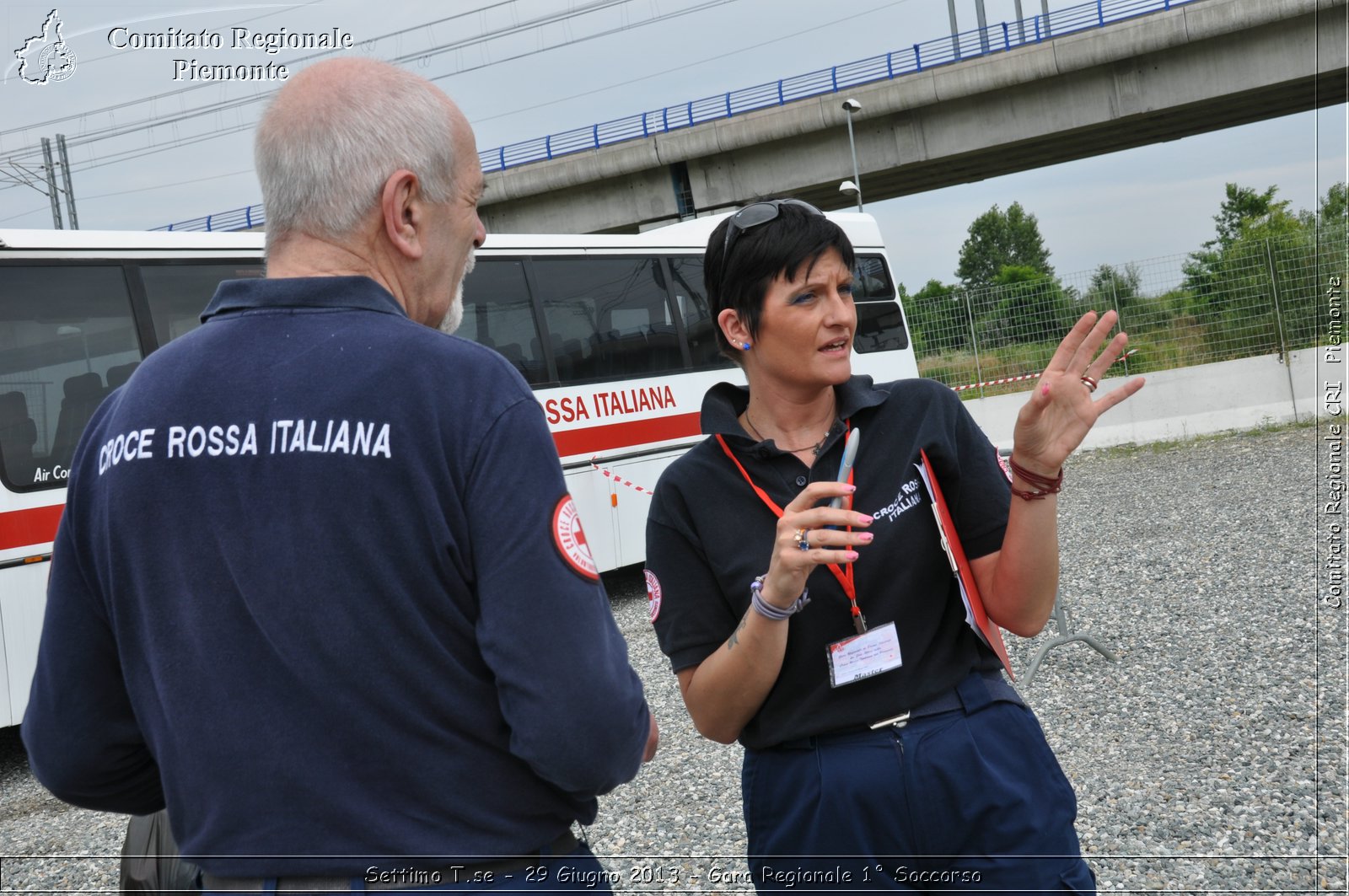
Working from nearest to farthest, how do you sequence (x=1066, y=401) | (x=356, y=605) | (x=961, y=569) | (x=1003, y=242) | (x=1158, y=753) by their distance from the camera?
(x=356, y=605)
(x=1066, y=401)
(x=961, y=569)
(x=1158, y=753)
(x=1003, y=242)

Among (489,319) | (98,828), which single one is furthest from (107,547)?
(489,319)

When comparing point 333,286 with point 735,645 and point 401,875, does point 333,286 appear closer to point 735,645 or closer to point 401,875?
point 401,875

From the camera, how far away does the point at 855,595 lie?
1875mm

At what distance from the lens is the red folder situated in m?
1.81

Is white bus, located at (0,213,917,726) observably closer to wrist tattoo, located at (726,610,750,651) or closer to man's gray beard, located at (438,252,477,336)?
man's gray beard, located at (438,252,477,336)

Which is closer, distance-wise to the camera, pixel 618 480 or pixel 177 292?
pixel 177 292

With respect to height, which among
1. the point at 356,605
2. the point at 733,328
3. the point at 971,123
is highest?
the point at 971,123

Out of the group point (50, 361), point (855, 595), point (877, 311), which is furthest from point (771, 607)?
point (877, 311)

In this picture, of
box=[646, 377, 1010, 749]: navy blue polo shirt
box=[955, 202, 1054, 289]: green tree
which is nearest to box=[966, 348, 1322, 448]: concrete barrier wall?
box=[646, 377, 1010, 749]: navy blue polo shirt

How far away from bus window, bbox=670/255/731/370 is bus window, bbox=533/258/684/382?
0.18m

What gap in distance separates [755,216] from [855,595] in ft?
2.53

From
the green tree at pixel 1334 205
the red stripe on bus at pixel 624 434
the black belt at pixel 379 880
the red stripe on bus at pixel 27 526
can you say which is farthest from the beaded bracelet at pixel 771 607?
the red stripe on bus at pixel 624 434

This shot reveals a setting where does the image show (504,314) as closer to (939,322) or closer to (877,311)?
(877,311)

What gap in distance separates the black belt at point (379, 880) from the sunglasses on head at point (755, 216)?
1268 mm
